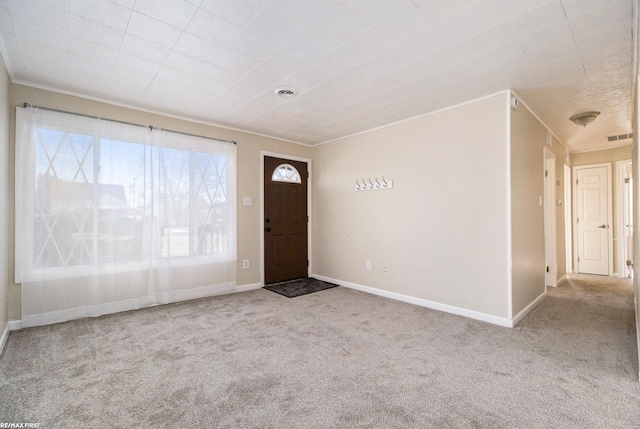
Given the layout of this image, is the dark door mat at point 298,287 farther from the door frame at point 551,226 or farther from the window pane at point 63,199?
the door frame at point 551,226

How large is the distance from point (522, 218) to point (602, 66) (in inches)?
61.6

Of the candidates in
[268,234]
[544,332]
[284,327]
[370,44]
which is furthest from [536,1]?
[268,234]

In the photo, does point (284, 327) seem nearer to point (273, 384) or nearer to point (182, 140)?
point (273, 384)

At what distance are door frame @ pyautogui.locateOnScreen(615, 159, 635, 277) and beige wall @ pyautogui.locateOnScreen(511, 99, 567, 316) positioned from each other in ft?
7.46

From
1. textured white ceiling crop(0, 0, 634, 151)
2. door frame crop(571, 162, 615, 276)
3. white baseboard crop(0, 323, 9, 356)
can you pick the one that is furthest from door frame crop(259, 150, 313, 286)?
door frame crop(571, 162, 615, 276)

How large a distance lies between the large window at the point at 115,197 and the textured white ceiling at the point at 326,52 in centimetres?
49

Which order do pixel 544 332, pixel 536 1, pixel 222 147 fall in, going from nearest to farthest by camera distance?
pixel 536 1
pixel 544 332
pixel 222 147

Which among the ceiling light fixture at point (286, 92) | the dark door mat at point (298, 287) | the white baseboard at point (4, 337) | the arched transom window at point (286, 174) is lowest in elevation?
the dark door mat at point (298, 287)

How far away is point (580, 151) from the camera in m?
5.83

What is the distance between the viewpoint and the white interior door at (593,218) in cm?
554

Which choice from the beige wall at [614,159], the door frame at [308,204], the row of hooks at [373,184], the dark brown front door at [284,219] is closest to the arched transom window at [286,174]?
the dark brown front door at [284,219]

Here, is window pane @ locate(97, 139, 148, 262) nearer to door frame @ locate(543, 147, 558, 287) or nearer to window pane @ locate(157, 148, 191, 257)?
window pane @ locate(157, 148, 191, 257)

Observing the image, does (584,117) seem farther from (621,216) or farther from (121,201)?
(121,201)

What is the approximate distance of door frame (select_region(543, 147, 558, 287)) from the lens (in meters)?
4.55
